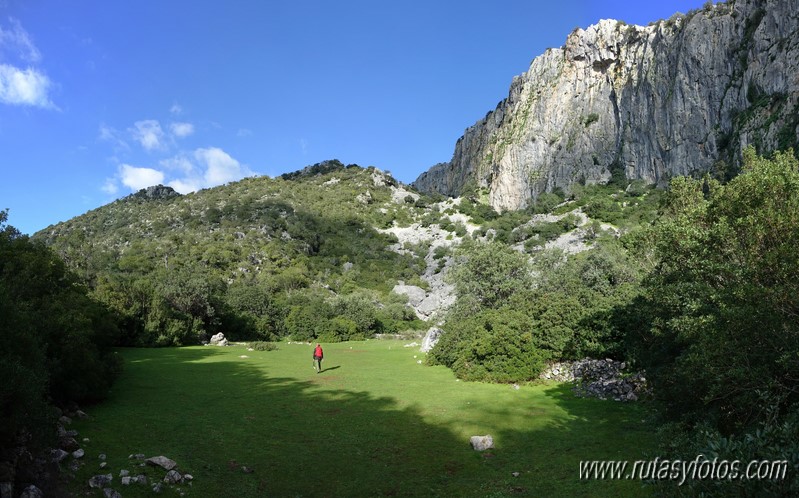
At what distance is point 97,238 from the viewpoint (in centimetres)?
8325

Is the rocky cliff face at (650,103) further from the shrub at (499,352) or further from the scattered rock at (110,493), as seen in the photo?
the scattered rock at (110,493)

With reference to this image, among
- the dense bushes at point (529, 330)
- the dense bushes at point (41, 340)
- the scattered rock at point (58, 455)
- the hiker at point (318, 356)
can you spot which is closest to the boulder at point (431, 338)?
the dense bushes at point (529, 330)

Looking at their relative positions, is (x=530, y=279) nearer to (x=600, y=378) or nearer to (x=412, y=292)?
(x=600, y=378)

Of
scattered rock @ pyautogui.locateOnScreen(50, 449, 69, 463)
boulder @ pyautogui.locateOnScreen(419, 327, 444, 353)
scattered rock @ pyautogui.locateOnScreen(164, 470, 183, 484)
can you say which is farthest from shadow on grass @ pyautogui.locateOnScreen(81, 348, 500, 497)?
boulder @ pyautogui.locateOnScreen(419, 327, 444, 353)

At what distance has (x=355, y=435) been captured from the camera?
1329 cm

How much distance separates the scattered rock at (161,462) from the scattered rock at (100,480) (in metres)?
0.90

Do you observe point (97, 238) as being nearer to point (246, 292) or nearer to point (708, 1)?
point (246, 292)

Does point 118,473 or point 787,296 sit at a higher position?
point 787,296

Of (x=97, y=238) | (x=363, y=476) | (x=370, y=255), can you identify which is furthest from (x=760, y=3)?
(x=97, y=238)

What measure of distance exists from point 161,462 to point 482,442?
840 cm

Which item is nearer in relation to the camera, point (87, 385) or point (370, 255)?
point (87, 385)

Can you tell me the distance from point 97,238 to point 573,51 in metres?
122

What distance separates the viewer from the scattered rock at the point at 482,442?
12367mm

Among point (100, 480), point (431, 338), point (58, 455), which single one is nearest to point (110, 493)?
point (100, 480)
